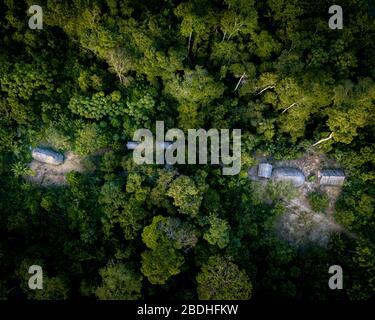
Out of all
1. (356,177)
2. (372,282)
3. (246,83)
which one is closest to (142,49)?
(246,83)

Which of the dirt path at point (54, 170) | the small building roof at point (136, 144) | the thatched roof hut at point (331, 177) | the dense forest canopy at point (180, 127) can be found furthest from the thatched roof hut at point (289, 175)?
Answer: the dirt path at point (54, 170)

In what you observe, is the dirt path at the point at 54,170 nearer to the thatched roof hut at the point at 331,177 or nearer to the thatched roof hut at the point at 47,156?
the thatched roof hut at the point at 47,156

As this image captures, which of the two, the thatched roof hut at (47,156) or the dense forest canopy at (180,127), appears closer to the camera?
the dense forest canopy at (180,127)

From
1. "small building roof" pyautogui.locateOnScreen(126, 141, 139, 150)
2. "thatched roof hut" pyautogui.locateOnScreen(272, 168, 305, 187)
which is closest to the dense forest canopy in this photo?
"small building roof" pyautogui.locateOnScreen(126, 141, 139, 150)

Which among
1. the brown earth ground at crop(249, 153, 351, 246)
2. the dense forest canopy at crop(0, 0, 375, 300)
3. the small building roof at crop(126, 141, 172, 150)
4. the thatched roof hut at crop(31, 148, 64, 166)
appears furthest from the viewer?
the brown earth ground at crop(249, 153, 351, 246)

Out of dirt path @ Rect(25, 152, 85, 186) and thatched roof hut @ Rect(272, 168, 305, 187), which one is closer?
dirt path @ Rect(25, 152, 85, 186)

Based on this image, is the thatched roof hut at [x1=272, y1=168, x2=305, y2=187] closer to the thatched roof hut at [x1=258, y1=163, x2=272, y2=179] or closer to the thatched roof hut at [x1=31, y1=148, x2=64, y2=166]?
the thatched roof hut at [x1=258, y1=163, x2=272, y2=179]
